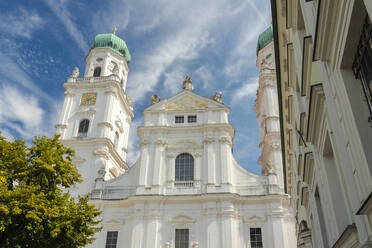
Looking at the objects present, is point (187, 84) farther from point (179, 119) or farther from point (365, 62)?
point (365, 62)

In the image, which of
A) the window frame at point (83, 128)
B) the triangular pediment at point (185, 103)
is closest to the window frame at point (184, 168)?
the triangular pediment at point (185, 103)

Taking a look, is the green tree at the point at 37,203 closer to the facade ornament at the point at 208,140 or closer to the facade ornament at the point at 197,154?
the facade ornament at the point at 197,154

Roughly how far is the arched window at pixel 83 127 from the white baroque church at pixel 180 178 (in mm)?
98

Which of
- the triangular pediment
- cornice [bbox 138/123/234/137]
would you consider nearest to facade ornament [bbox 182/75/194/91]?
the triangular pediment

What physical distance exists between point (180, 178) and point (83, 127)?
12.5 m

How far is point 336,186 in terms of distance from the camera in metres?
6.99

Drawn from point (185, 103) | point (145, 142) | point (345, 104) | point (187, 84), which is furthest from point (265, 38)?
point (345, 104)

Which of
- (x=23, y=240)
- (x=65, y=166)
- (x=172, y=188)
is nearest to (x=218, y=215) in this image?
(x=172, y=188)

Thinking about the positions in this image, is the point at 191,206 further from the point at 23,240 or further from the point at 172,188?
the point at 23,240

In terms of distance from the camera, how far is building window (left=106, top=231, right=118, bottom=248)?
22856 mm

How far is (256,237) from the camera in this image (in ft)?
73.9

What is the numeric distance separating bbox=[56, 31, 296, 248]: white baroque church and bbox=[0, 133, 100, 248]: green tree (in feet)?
33.6

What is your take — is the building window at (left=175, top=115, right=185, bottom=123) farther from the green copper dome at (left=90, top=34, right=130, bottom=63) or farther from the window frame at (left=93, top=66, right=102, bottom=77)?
the green copper dome at (left=90, top=34, right=130, bottom=63)

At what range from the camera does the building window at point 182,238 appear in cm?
2231
